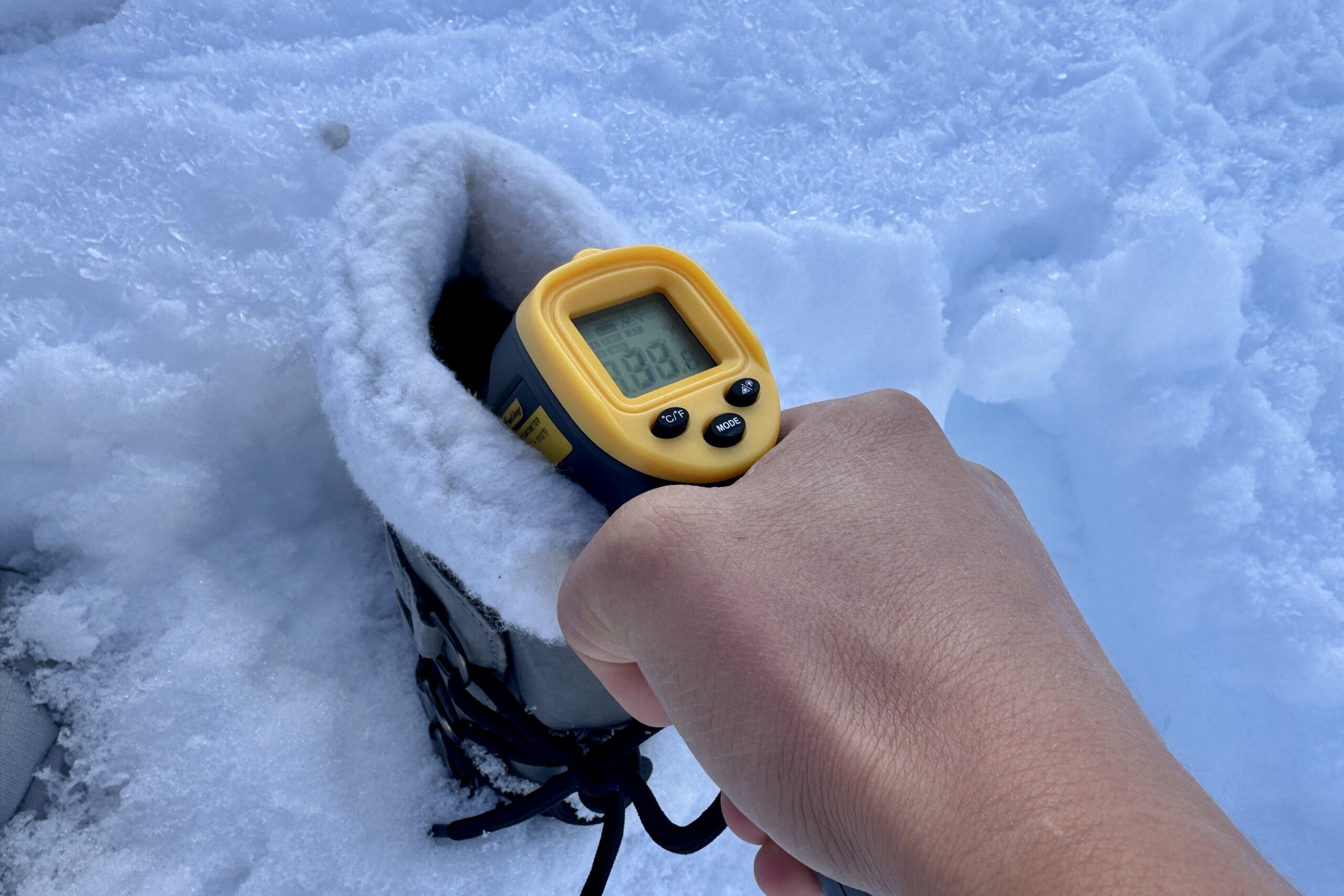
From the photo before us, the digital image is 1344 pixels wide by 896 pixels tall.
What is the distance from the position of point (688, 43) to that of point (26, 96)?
0.58 metres

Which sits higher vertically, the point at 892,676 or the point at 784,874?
the point at 892,676

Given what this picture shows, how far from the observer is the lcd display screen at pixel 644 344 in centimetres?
46

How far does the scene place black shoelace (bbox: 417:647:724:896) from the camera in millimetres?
522

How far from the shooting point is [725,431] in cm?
43

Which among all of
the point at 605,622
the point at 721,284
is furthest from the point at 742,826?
the point at 721,284

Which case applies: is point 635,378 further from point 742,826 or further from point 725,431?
point 742,826

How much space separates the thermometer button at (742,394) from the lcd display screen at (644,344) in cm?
3

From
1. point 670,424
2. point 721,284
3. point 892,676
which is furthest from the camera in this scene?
point 721,284

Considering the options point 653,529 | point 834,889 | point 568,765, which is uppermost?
point 653,529

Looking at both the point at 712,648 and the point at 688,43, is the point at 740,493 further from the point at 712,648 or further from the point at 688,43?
the point at 688,43

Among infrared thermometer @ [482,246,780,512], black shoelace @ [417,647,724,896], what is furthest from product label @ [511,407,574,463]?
black shoelace @ [417,647,724,896]

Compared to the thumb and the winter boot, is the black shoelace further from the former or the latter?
the thumb

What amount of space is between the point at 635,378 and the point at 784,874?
263mm

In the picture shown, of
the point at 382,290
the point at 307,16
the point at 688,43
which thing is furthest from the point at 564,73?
the point at 382,290
